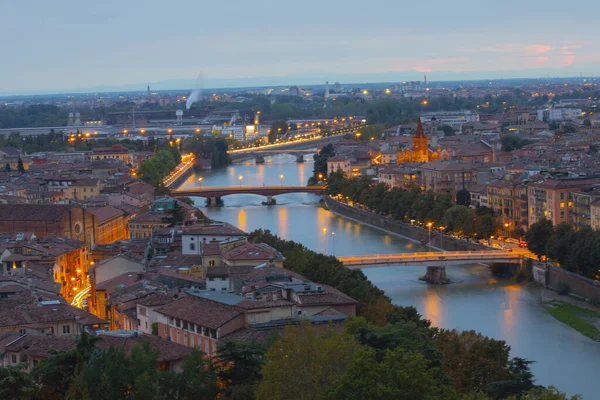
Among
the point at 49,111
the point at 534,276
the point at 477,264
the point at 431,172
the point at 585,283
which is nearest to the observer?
the point at 585,283

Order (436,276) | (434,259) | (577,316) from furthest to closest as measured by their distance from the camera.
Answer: (434,259), (436,276), (577,316)

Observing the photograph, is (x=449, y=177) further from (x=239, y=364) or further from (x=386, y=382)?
(x=386, y=382)

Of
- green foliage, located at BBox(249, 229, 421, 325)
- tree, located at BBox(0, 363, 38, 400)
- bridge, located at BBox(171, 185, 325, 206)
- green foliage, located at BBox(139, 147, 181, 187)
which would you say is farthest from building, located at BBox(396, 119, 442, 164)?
tree, located at BBox(0, 363, 38, 400)

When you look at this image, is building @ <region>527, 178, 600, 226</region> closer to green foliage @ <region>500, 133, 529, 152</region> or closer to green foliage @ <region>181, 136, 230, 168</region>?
green foliage @ <region>500, 133, 529, 152</region>

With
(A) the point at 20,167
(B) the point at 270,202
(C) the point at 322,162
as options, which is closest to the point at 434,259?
(B) the point at 270,202

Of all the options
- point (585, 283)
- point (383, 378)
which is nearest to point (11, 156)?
point (585, 283)

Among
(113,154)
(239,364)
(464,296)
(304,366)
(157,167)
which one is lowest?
(464,296)

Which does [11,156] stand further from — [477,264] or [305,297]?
[305,297]
